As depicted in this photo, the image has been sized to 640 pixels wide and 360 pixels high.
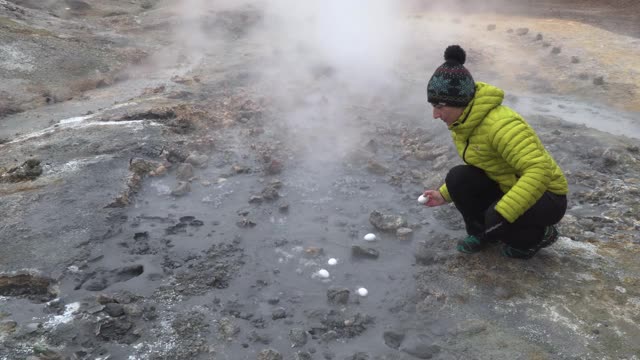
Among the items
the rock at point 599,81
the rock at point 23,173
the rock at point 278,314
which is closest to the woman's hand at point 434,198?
the rock at point 278,314

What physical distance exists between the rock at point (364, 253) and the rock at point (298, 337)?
85 centimetres

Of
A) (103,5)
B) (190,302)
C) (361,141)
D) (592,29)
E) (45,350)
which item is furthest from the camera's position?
(103,5)

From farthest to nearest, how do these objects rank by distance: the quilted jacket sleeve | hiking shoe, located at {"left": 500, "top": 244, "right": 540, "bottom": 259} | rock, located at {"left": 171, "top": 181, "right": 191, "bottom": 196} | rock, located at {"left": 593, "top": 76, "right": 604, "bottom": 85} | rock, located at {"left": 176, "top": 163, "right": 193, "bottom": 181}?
rock, located at {"left": 593, "top": 76, "right": 604, "bottom": 85}
rock, located at {"left": 176, "top": 163, "right": 193, "bottom": 181}
rock, located at {"left": 171, "top": 181, "right": 191, "bottom": 196}
hiking shoe, located at {"left": 500, "top": 244, "right": 540, "bottom": 259}
the quilted jacket sleeve

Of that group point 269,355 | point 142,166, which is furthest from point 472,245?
point 142,166

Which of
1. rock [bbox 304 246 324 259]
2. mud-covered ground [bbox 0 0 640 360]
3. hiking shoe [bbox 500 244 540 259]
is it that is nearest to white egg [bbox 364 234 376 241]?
mud-covered ground [bbox 0 0 640 360]

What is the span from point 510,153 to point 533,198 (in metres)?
0.26

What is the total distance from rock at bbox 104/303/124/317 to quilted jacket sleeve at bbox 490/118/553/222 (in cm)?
217

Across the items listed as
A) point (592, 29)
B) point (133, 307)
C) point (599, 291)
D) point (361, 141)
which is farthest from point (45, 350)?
point (592, 29)

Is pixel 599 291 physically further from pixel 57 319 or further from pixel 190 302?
pixel 57 319

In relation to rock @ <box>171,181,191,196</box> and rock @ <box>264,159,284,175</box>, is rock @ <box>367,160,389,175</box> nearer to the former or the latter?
rock @ <box>264,159,284,175</box>

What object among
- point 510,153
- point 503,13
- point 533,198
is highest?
point 510,153

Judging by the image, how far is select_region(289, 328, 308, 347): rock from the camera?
9.08ft

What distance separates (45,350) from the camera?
2.61 m

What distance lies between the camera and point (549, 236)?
307 cm
